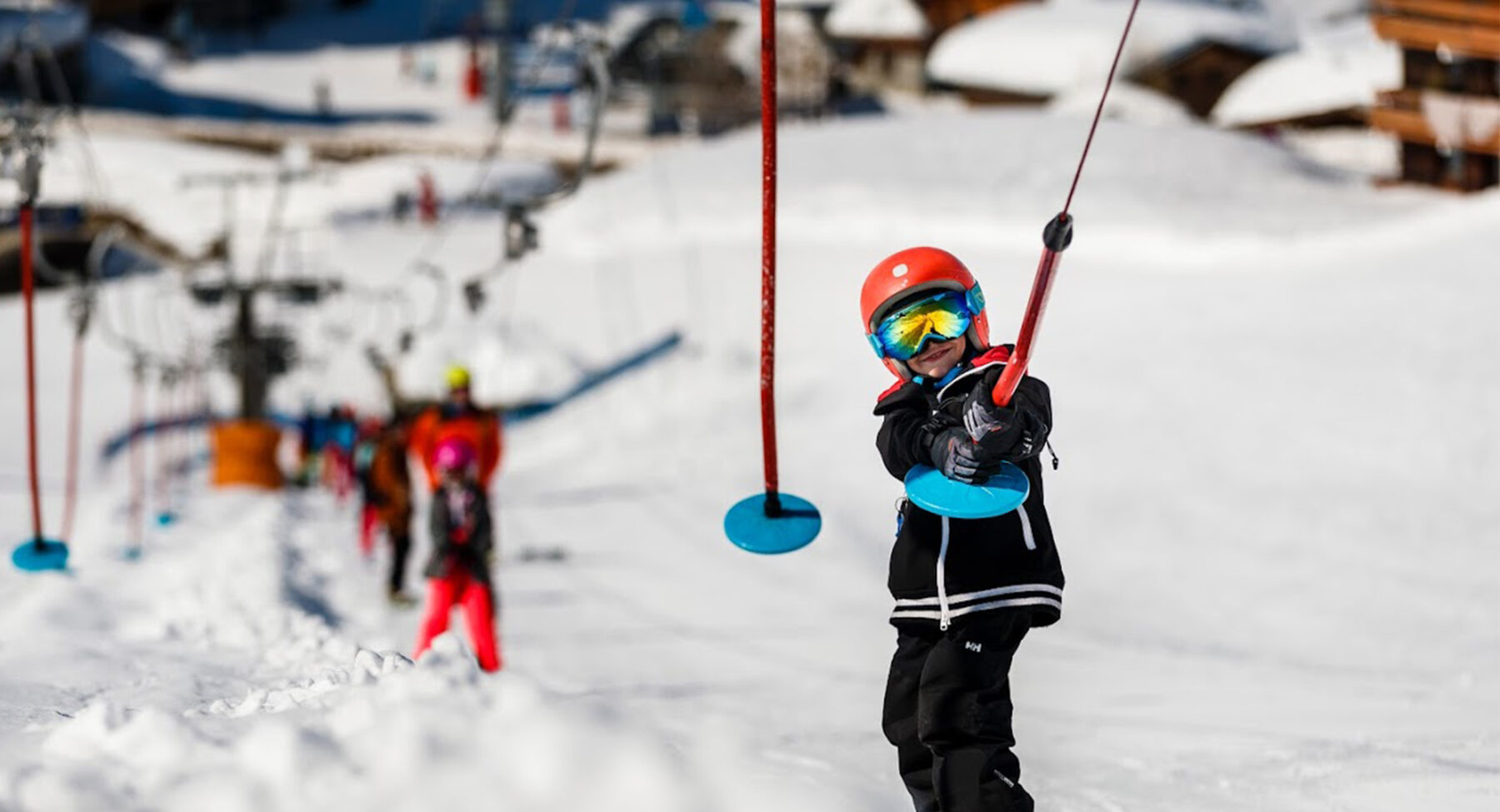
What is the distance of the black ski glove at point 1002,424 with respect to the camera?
345 centimetres

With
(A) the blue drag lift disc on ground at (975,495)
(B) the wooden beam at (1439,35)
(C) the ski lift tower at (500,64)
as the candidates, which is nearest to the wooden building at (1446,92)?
(B) the wooden beam at (1439,35)

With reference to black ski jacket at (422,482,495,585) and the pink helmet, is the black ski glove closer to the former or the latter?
black ski jacket at (422,482,495,585)

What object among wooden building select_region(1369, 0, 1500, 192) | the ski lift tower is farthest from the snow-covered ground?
the ski lift tower

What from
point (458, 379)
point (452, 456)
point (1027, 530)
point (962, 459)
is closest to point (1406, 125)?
point (458, 379)

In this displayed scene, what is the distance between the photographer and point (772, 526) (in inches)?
166

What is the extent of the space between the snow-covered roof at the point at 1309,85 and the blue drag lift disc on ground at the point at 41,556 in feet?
147

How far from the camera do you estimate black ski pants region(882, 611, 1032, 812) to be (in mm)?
3746

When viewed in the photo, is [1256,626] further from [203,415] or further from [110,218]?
[110,218]

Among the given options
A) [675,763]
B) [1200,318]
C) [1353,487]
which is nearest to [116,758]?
[675,763]

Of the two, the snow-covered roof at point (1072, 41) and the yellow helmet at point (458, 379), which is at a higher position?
the snow-covered roof at point (1072, 41)

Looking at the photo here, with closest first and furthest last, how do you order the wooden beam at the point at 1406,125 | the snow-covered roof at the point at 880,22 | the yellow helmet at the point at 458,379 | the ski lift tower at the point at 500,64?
the yellow helmet at the point at 458,379 → the wooden beam at the point at 1406,125 → the ski lift tower at the point at 500,64 → the snow-covered roof at the point at 880,22

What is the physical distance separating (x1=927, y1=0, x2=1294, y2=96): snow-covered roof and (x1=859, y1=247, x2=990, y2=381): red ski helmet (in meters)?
46.6

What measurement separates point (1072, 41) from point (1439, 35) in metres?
24.4

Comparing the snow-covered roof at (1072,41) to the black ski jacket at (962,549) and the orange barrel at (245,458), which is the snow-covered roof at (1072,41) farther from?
the black ski jacket at (962,549)
